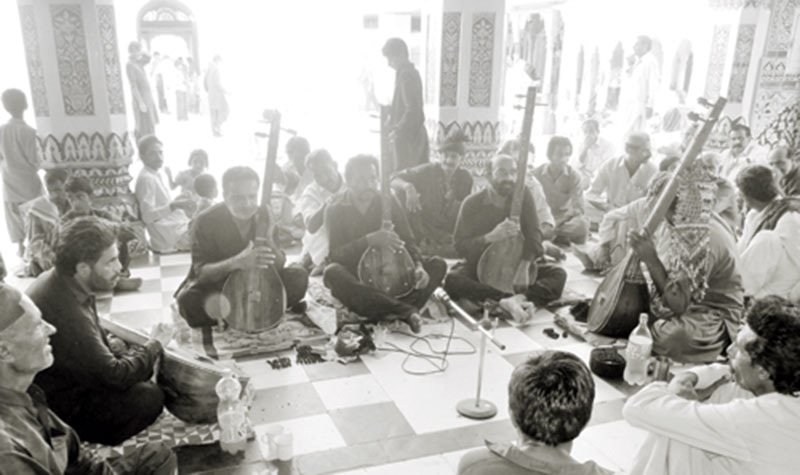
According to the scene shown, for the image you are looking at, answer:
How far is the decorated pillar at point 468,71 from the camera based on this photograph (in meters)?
6.93

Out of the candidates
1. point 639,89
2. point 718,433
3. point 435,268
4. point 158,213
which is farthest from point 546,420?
point 639,89

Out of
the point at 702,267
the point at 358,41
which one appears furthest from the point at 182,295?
the point at 358,41

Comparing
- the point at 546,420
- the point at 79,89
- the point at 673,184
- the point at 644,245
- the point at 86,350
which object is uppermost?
the point at 79,89

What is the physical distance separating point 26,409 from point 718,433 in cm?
208

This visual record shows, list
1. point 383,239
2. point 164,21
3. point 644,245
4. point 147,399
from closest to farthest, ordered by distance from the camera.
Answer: point 147,399 → point 644,245 → point 383,239 → point 164,21

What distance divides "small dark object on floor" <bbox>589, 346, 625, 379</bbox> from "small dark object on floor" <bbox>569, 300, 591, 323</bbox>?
30.0 inches

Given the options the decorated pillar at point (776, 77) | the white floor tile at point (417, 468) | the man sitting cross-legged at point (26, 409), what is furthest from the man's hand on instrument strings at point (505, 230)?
the decorated pillar at point (776, 77)

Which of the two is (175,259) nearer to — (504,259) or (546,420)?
(504,259)

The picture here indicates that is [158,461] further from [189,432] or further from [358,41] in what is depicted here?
[358,41]

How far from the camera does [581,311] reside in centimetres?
466

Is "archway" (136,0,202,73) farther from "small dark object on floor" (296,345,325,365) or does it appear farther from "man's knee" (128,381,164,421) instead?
"man's knee" (128,381,164,421)

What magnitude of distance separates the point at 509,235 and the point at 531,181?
57.9 inches

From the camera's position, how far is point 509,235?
4.58 m

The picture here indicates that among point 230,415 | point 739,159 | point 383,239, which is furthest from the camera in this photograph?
point 739,159
